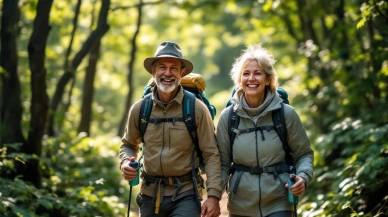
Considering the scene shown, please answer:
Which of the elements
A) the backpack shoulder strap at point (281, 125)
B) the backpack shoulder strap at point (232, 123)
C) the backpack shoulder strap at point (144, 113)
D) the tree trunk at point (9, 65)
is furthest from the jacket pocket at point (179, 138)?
the tree trunk at point (9, 65)

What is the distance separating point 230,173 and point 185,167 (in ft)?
1.48

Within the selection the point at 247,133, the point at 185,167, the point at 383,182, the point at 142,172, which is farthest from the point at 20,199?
the point at 383,182

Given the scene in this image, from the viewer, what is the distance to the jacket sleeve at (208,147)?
4914 millimetres

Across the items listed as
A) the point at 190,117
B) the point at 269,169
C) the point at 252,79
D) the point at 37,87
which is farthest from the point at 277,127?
the point at 37,87

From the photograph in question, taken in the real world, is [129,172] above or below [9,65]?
below

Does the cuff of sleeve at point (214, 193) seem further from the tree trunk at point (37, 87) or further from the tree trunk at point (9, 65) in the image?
the tree trunk at point (9, 65)

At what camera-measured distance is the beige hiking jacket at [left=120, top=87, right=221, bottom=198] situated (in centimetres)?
496

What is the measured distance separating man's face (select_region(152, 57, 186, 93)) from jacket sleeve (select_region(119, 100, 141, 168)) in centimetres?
32

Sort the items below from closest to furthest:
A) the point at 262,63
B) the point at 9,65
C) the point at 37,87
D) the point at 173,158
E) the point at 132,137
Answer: the point at 173,158
the point at 262,63
the point at 132,137
the point at 37,87
the point at 9,65

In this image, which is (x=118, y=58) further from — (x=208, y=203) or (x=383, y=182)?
(x=208, y=203)

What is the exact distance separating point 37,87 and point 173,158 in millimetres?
3487

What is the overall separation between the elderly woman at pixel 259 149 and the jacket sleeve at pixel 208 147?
0.11 metres

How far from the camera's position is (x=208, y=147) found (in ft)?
16.4

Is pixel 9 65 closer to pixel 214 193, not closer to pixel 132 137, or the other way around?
pixel 132 137
